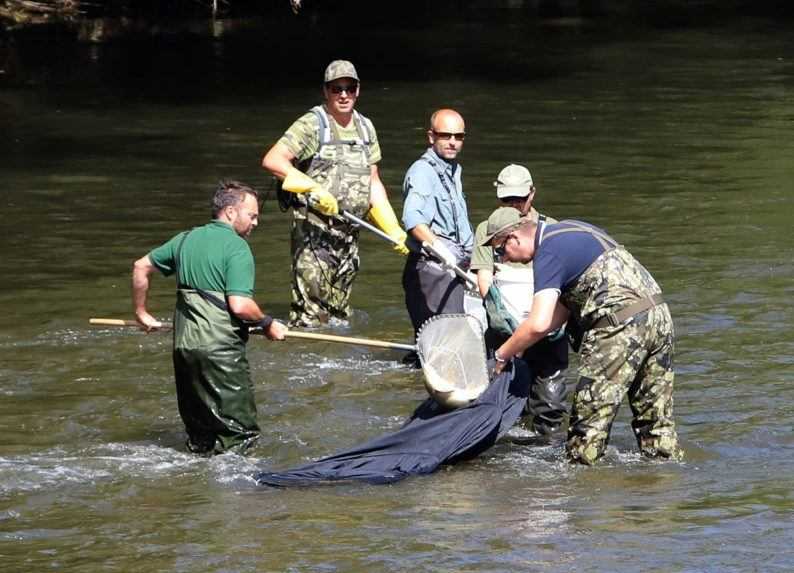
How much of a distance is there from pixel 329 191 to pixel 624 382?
12.4ft

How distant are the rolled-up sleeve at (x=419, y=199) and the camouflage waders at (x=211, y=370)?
191 centimetres

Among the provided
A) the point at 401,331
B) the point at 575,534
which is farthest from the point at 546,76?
the point at 575,534

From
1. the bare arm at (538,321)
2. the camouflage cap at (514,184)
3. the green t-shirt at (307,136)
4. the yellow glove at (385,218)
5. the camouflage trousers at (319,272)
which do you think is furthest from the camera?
the camouflage trousers at (319,272)

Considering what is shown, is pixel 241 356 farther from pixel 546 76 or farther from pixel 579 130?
pixel 546 76

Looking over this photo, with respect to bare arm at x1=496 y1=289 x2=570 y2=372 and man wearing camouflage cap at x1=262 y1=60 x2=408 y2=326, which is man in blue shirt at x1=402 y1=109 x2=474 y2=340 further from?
bare arm at x1=496 y1=289 x2=570 y2=372

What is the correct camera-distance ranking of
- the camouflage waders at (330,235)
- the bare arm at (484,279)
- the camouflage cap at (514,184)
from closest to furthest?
1. the camouflage cap at (514,184)
2. the bare arm at (484,279)
3. the camouflage waders at (330,235)

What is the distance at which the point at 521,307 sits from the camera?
9.52 m

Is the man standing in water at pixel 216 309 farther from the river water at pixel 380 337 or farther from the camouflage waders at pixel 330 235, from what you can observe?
the camouflage waders at pixel 330 235

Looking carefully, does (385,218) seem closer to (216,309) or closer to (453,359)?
(453,359)

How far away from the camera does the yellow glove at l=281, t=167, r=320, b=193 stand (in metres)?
11.5

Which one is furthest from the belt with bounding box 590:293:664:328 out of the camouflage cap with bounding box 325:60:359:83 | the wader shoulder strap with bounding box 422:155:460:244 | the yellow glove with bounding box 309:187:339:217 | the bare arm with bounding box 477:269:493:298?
the camouflage cap with bounding box 325:60:359:83

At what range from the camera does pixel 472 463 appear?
935cm

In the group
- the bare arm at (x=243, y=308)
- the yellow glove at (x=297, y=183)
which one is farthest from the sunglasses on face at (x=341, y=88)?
the bare arm at (x=243, y=308)

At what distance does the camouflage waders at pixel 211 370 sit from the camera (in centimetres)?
899
